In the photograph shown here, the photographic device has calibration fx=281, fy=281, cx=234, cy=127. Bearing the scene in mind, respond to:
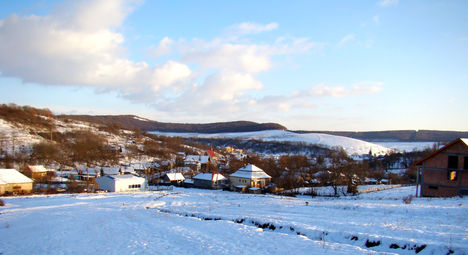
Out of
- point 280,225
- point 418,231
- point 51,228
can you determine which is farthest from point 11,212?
point 418,231

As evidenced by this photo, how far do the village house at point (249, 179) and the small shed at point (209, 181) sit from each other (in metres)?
2.24

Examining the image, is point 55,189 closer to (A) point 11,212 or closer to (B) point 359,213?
(A) point 11,212

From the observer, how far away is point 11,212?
19.4 metres

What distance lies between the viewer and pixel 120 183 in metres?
41.6

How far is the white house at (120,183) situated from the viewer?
41.1 metres

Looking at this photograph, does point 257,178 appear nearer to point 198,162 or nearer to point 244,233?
point 198,162

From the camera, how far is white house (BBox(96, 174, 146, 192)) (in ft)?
135

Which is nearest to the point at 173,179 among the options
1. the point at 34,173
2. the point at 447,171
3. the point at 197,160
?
the point at 34,173

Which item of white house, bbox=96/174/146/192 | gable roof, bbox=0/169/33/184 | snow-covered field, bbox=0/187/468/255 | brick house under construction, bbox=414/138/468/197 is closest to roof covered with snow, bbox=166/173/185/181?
white house, bbox=96/174/146/192

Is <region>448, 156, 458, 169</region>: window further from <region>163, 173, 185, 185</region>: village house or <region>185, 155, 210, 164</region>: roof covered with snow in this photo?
<region>185, 155, 210, 164</region>: roof covered with snow

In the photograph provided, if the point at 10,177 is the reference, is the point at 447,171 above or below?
above

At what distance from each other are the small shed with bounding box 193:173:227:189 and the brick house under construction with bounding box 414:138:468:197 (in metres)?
30.1

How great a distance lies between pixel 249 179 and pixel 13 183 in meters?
32.2

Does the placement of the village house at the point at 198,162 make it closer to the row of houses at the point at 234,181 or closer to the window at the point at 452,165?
the row of houses at the point at 234,181
